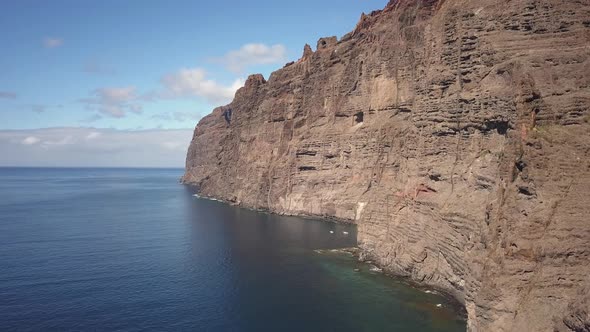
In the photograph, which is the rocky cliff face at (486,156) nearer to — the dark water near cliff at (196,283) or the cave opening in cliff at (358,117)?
the cave opening in cliff at (358,117)

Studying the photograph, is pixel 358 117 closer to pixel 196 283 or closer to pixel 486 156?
pixel 486 156

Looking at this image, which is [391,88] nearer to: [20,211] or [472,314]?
[472,314]

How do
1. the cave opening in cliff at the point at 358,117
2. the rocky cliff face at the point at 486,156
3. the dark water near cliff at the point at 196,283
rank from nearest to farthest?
the rocky cliff face at the point at 486,156, the dark water near cliff at the point at 196,283, the cave opening in cliff at the point at 358,117

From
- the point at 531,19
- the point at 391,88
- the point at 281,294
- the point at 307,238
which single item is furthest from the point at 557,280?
the point at 391,88

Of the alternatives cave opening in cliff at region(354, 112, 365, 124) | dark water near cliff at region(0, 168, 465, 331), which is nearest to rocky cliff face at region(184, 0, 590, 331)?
cave opening in cliff at region(354, 112, 365, 124)

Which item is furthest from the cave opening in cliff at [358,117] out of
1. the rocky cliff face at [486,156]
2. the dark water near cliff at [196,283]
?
the dark water near cliff at [196,283]

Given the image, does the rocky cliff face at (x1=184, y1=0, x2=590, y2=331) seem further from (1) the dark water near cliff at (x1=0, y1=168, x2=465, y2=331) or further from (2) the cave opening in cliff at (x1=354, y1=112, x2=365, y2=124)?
(1) the dark water near cliff at (x1=0, y1=168, x2=465, y2=331)

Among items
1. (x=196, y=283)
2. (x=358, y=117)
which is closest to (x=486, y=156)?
(x=196, y=283)
